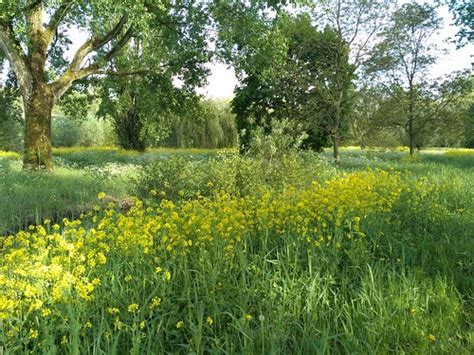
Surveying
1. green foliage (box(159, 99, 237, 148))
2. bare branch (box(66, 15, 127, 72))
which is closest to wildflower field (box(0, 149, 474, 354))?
bare branch (box(66, 15, 127, 72))

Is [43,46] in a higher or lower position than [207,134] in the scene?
higher

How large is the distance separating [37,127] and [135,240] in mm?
10542

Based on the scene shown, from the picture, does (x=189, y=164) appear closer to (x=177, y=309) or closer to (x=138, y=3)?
(x=138, y=3)

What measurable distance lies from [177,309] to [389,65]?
55.3 ft

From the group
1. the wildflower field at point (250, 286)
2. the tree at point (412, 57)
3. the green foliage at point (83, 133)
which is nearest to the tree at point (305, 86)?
the tree at point (412, 57)

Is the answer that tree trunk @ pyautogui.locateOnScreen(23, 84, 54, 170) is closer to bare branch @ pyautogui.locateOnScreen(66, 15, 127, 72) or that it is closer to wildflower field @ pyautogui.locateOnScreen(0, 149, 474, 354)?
bare branch @ pyautogui.locateOnScreen(66, 15, 127, 72)

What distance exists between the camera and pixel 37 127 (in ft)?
40.8

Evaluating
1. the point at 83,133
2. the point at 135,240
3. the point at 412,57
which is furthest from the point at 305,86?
the point at 83,133

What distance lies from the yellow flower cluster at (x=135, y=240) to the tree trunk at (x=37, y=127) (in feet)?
25.9

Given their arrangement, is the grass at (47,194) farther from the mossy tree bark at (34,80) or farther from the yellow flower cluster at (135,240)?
the yellow flower cluster at (135,240)

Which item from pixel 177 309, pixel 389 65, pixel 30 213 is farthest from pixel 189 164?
pixel 389 65

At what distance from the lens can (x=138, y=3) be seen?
877 cm

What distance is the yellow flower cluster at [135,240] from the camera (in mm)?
2723

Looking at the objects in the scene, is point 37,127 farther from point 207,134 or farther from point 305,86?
point 207,134
